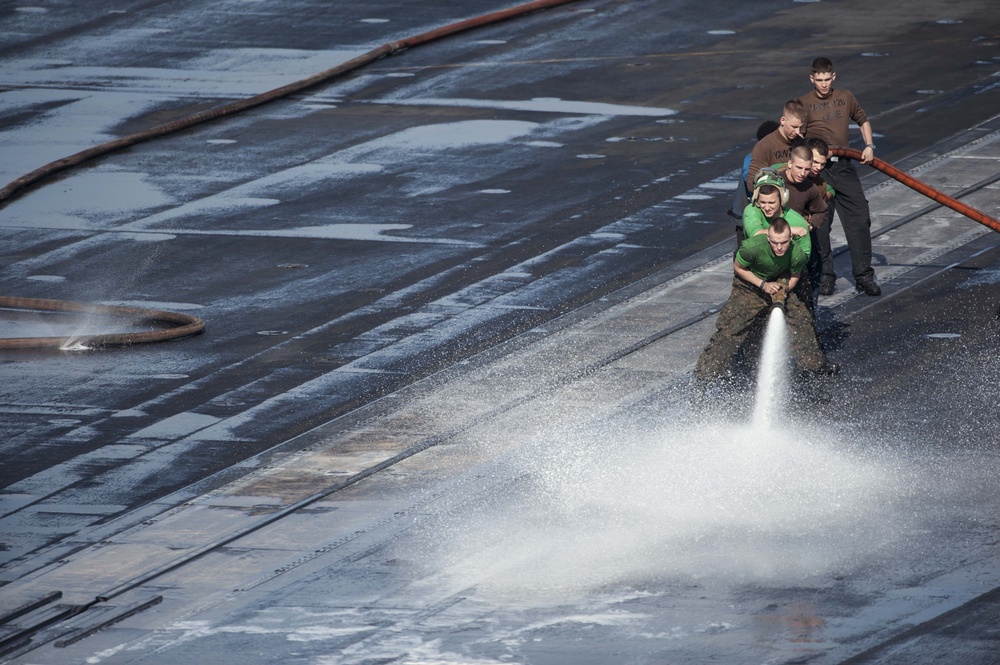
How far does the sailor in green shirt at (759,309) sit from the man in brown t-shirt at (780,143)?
1118mm

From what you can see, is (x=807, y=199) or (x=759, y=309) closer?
(x=759, y=309)

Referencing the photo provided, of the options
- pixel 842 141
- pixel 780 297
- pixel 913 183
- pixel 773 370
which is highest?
pixel 842 141

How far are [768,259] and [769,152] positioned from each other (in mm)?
1432

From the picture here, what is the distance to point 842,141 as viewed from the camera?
13.8m

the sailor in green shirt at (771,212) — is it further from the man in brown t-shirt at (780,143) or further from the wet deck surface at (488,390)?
the wet deck surface at (488,390)

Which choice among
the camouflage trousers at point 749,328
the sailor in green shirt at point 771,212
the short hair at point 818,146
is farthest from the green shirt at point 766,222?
the short hair at point 818,146

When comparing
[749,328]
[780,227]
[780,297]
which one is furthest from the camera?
[749,328]

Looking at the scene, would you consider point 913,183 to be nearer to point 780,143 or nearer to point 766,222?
point 780,143

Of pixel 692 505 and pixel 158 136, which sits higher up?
pixel 158 136

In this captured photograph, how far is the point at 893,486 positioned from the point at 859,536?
84 centimetres

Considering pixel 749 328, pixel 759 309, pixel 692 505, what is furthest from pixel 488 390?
pixel 692 505

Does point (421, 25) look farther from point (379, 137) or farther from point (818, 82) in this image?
point (818, 82)

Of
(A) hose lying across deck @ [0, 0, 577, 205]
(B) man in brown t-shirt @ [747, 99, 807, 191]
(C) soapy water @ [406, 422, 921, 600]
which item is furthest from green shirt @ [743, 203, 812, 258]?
(A) hose lying across deck @ [0, 0, 577, 205]

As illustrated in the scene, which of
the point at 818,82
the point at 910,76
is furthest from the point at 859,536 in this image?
the point at 910,76
